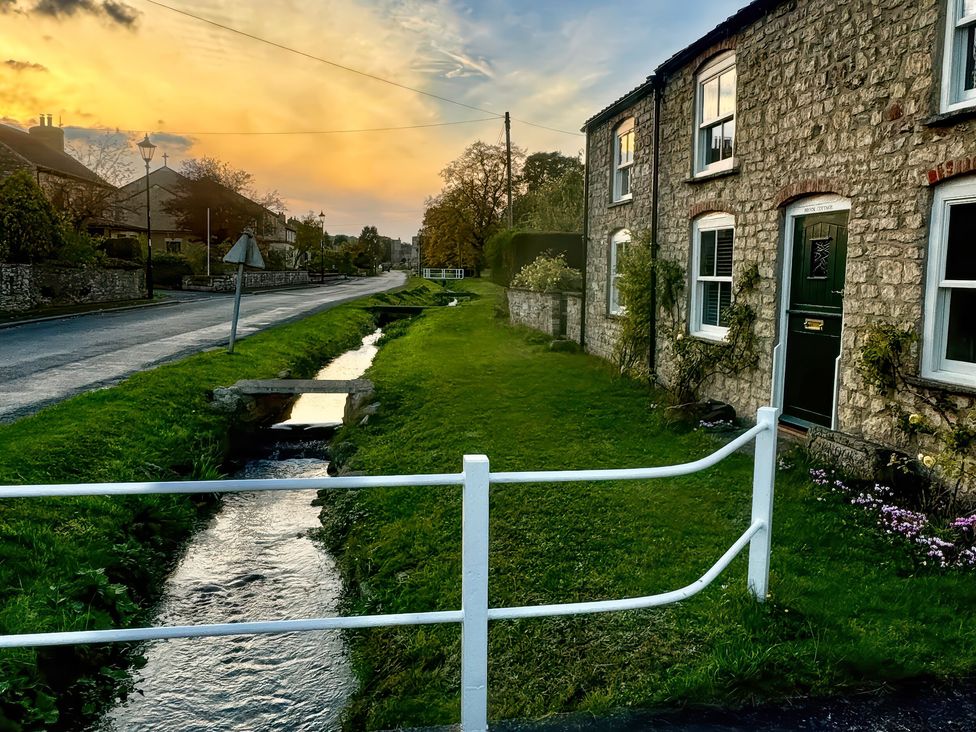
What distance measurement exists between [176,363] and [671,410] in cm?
1005

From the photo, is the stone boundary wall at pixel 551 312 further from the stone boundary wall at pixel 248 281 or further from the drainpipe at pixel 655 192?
the stone boundary wall at pixel 248 281

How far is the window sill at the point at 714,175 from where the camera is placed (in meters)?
9.79

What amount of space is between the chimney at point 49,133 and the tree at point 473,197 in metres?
30.7

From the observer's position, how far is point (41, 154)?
49688 mm

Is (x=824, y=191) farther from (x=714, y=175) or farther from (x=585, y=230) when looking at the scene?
(x=585, y=230)

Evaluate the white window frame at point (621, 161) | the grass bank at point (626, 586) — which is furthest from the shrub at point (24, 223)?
the grass bank at point (626, 586)

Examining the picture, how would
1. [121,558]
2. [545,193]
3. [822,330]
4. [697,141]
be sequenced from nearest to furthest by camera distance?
[121,558]
[822,330]
[697,141]
[545,193]

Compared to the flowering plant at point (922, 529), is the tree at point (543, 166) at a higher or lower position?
higher

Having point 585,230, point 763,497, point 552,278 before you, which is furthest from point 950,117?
point 552,278

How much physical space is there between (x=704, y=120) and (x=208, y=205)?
55411 millimetres

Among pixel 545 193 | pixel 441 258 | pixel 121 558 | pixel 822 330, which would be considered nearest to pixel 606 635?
pixel 121 558

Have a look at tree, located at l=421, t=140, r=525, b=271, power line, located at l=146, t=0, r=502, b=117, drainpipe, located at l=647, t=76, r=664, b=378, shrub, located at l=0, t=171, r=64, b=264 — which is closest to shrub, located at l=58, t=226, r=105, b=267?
shrub, located at l=0, t=171, r=64, b=264

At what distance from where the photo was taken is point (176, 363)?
14414mm

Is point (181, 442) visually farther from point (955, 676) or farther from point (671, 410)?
point (955, 676)
